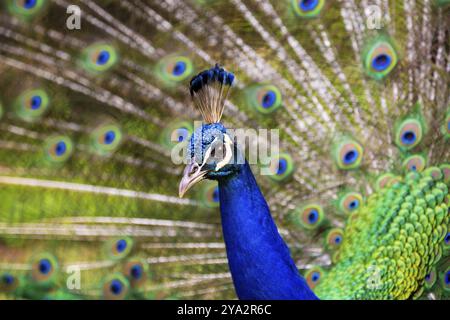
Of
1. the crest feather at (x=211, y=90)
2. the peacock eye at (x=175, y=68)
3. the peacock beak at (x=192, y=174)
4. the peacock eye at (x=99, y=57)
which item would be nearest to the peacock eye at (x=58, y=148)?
the peacock eye at (x=99, y=57)

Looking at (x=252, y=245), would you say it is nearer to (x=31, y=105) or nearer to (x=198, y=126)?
(x=198, y=126)

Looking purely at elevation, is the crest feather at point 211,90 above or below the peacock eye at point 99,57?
below

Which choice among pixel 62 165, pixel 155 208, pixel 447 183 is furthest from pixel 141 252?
pixel 447 183

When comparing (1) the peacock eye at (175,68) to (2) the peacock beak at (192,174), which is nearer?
(2) the peacock beak at (192,174)

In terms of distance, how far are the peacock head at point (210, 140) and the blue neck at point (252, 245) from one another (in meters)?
0.06

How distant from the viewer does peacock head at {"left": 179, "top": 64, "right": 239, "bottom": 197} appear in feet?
6.23

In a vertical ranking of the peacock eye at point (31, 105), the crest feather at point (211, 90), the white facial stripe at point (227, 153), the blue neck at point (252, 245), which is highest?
the peacock eye at point (31, 105)

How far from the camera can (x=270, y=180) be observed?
9.20 ft

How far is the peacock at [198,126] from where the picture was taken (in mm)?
2680

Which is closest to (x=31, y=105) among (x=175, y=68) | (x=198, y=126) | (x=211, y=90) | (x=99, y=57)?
(x=99, y=57)

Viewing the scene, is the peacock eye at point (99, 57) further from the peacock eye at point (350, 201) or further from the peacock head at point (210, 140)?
the peacock eye at point (350, 201)

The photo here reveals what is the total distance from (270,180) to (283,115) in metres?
0.27

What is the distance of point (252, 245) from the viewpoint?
2033mm
